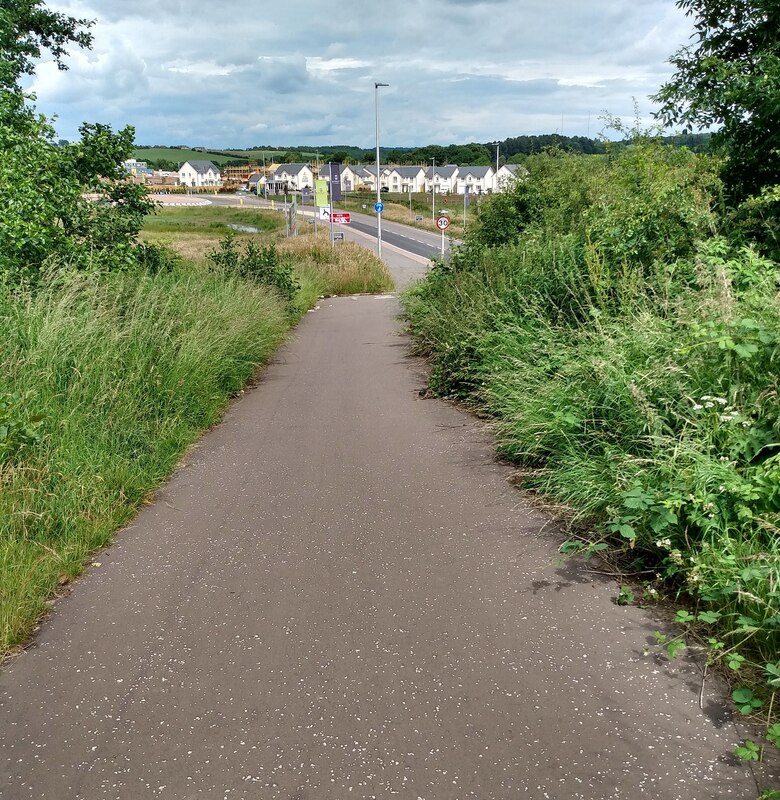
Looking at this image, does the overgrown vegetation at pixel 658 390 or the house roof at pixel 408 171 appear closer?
the overgrown vegetation at pixel 658 390

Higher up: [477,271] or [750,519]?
[477,271]

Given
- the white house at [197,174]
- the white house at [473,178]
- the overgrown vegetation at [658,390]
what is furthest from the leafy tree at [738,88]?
the white house at [197,174]

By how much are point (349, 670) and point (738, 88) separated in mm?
5744

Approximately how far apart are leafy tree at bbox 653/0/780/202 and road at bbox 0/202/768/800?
4.00 m

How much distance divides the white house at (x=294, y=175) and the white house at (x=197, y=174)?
143 ft

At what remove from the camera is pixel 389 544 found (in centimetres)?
466

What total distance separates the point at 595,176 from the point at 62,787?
52.3ft

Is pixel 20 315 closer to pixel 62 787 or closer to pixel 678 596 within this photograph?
pixel 62 787

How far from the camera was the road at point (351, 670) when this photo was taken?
2.67 meters

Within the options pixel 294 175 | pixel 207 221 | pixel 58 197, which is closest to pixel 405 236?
pixel 207 221

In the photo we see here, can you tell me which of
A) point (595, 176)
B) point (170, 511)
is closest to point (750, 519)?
point (170, 511)

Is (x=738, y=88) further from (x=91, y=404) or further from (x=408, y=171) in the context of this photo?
(x=408, y=171)

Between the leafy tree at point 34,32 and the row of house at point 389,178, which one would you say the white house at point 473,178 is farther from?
the leafy tree at point 34,32

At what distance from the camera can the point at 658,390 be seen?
4.89 meters
